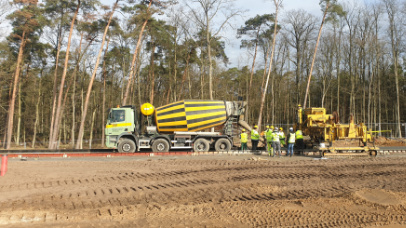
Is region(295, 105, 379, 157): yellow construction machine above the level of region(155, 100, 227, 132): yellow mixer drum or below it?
below

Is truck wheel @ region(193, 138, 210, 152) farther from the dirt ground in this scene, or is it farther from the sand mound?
the sand mound

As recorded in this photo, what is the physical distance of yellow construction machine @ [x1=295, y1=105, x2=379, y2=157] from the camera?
1453cm

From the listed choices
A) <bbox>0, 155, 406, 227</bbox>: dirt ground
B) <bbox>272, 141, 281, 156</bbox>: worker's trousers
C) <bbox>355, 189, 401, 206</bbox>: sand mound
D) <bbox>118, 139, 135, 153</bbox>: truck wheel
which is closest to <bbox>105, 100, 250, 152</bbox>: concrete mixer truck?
<bbox>118, 139, 135, 153</bbox>: truck wheel

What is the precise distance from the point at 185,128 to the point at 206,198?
32.6 ft

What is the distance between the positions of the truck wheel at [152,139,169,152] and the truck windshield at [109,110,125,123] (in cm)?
224

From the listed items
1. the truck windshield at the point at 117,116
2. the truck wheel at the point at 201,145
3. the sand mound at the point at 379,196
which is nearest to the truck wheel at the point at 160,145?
the truck wheel at the point at 201,145

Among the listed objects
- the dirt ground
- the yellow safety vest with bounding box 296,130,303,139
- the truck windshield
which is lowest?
the dirt ground

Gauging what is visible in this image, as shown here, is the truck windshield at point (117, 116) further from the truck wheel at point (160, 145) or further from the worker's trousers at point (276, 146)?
the worker's trousers at point (276, 146)

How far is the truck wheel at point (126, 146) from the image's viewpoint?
54.2 feet

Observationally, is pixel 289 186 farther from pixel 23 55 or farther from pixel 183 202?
pixel 23 55

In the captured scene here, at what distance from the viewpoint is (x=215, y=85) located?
37.3 metres

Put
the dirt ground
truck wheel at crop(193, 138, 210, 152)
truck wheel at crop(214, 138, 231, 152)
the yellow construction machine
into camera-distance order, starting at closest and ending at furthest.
Result: the dirt ground
the yellow construction machine
truck wheel at crop(193, 138, 210, 152)
truck wheel at crop(214, 138, 231, 152)

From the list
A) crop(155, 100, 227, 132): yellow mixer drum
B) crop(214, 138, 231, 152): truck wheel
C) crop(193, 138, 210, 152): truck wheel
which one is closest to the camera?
crop(155, 100, 227, 132): yellow mixer drum

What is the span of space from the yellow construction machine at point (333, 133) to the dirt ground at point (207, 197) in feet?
12.5
